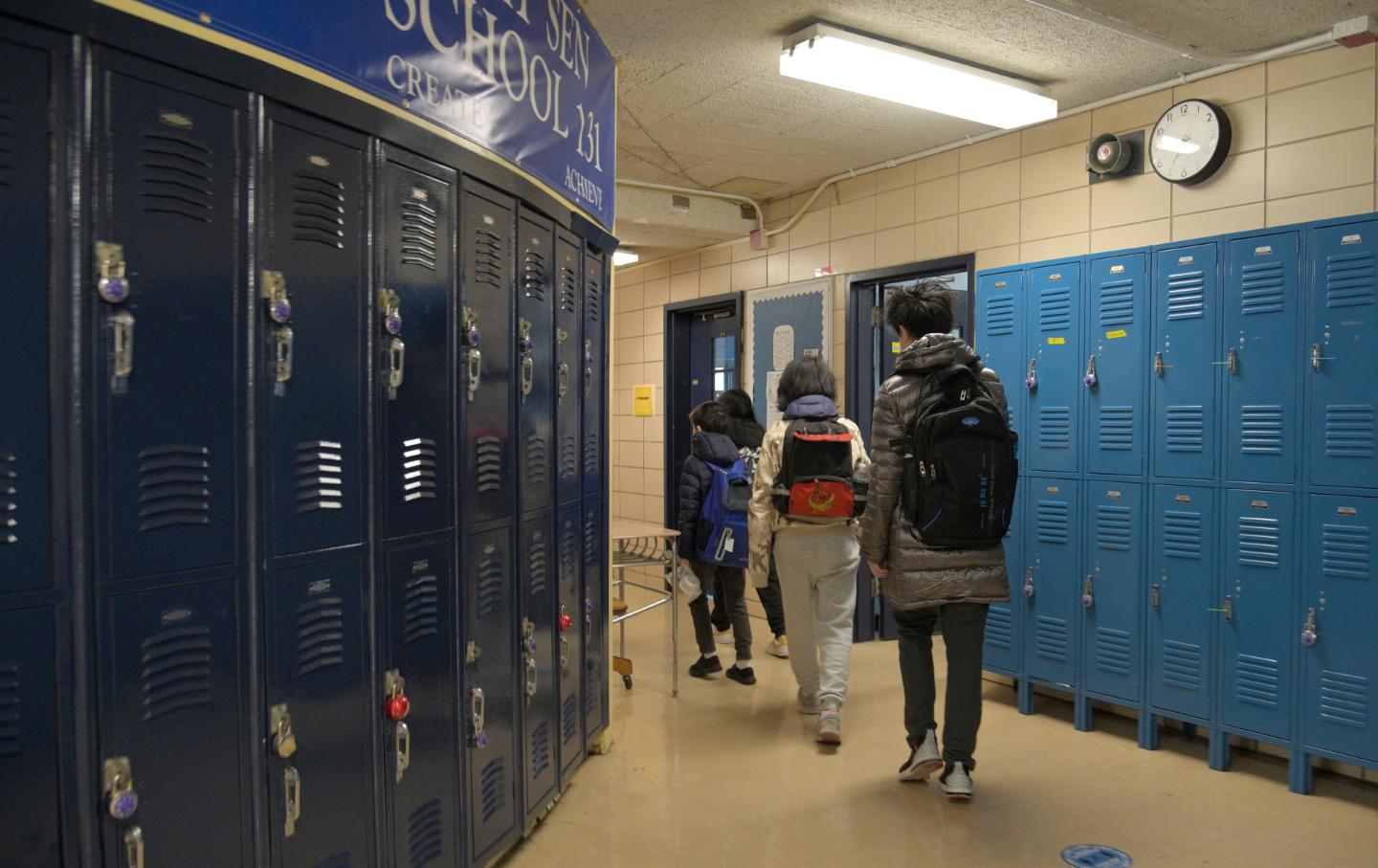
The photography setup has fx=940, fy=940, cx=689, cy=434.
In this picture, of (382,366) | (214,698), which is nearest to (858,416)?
(382,366)

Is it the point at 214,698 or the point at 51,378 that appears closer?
the point at 51,378

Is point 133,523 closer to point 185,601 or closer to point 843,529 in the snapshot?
point 185,601

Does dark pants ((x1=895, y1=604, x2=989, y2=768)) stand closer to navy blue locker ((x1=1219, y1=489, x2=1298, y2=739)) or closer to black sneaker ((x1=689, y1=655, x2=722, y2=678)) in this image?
navy blue locker ((x1=1219, y1=489, x2=1298, y2=739))

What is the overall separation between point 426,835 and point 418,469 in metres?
0.94

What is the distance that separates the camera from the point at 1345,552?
340cm

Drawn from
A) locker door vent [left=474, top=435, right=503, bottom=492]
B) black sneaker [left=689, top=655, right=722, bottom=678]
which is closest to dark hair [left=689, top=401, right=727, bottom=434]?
black sneaker [left=689, top=655, right=722, bottom=678]

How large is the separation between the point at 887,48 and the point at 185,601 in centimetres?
332

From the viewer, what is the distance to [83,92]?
1.60 m

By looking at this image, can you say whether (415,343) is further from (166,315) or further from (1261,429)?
(1261,429)

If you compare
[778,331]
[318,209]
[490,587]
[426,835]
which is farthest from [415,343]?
[778,331]

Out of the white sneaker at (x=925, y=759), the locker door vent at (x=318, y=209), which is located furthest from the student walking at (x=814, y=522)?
the locker door vent at (x=318, y=209)

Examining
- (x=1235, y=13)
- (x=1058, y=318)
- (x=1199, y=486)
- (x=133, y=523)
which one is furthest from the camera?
(x=1058, y=318)

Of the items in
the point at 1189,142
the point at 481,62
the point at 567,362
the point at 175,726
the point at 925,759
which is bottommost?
the point at 925,759

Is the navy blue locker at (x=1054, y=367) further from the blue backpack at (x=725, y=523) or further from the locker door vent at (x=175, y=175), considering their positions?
the locker door vent at (x=175, y=175)
